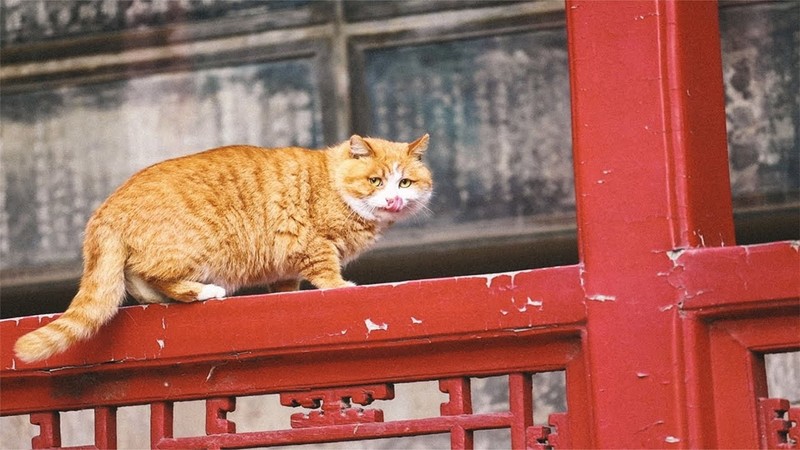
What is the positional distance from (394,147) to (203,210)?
812 millimetres

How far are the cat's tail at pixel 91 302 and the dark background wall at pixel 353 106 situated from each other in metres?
1.59

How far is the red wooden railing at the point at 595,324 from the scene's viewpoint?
107 inches

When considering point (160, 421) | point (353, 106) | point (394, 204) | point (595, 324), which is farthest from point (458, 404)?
point (353, 106)

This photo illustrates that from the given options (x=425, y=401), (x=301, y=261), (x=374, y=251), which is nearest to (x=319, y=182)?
(x=301, y=261)

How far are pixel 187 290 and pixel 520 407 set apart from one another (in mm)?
917

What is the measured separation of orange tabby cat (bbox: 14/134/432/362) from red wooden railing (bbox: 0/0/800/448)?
8.7 inches

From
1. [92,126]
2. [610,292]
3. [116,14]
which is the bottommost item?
[610,292]

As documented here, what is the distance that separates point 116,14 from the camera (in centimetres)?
509

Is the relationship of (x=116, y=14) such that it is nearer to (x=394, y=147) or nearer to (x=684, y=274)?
(x=394, y=147)

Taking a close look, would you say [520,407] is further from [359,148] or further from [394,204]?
[359,148]

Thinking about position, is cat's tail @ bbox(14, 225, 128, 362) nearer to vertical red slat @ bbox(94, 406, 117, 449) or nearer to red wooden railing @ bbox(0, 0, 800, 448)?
red wooden railing @ bbox(0, 0, 800, 448)

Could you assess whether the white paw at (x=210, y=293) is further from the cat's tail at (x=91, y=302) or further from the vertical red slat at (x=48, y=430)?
the vertical red slat at (x=48, y=430)

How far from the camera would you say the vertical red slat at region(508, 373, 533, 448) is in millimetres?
2848

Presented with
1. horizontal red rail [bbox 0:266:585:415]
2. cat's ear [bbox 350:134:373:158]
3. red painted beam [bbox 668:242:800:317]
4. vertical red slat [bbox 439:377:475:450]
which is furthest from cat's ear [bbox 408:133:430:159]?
red painted beam [bbox 668:242:800:317]
